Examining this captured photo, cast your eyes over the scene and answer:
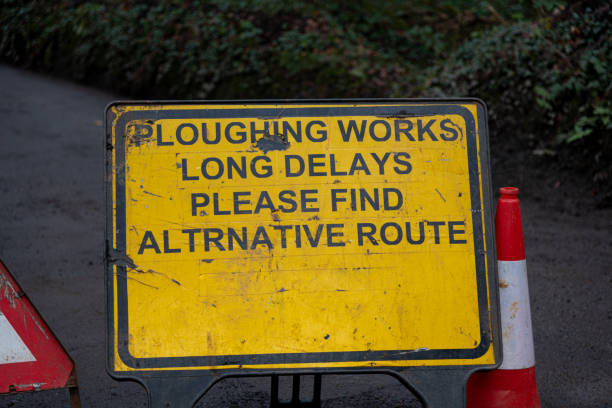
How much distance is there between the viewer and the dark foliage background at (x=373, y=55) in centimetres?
678

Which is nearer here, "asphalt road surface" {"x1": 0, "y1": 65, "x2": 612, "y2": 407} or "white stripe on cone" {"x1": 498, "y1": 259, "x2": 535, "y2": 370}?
"white stripe on cone" {"x1": 498, "y1": 259, "x2": 535, "y2": 370}

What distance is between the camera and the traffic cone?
245cm

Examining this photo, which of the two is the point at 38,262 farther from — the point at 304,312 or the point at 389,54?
the point at 389,54

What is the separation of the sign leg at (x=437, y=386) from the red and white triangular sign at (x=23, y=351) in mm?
1342

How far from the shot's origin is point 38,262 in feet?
15.6

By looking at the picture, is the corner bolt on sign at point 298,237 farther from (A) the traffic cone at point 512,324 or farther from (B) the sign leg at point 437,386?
(A) the traffic cone at point 512,324

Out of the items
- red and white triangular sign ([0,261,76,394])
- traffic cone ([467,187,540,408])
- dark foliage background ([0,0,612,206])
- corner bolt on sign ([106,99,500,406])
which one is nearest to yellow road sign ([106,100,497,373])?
corner bolt on sign ([106,99,500,406])

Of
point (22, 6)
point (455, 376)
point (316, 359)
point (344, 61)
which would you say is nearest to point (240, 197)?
point (316, 359)

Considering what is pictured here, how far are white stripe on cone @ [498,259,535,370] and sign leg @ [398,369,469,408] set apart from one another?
34cm

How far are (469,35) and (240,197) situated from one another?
8659 millimetres

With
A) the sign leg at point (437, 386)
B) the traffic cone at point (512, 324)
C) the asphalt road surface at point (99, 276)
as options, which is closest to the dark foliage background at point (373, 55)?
the asphalt road surface at point (99, 276)

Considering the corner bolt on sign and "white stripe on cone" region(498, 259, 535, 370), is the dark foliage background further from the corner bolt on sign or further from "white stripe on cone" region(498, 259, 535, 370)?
the corner bolt on sign

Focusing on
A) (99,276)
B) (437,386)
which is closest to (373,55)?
(99,276)

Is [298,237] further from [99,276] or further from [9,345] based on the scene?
[99,276]
